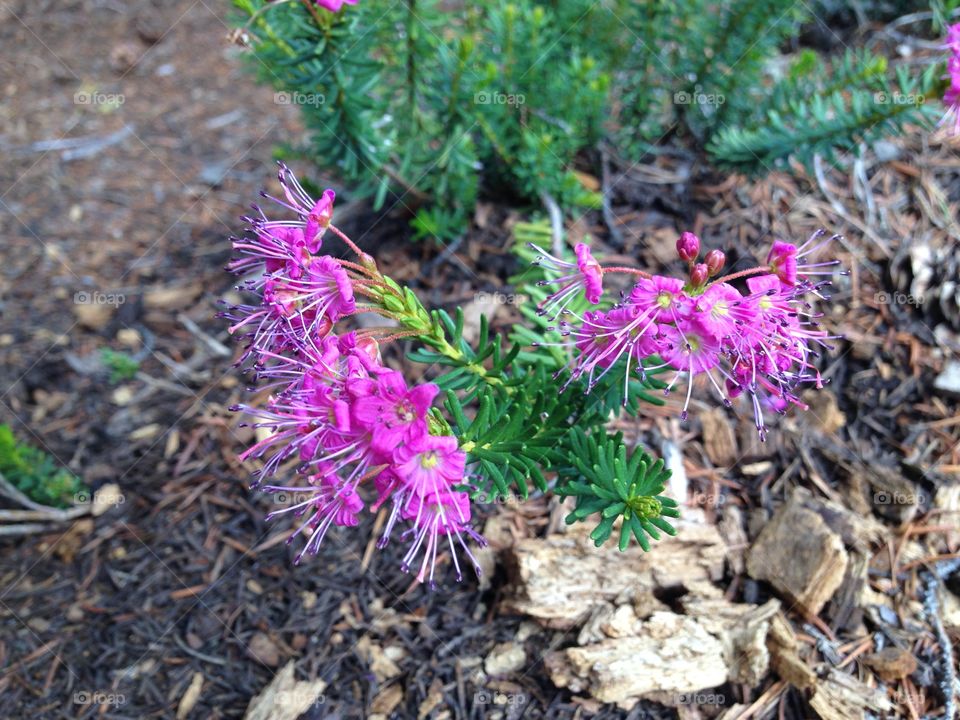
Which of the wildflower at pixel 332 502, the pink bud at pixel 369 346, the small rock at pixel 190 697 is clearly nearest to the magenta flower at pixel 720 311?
the pink bud at pixel 369 346

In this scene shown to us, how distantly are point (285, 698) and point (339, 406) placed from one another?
5.25 feet

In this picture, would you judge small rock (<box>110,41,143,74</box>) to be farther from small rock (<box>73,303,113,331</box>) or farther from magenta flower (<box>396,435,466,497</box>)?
magenta flower (<box>396,435,466,497</box>)

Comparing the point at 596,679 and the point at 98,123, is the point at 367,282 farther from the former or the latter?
the point at 98,123

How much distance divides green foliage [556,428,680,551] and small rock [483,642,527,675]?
0.88 m

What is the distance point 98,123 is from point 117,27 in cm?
140

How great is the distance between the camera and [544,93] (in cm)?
396

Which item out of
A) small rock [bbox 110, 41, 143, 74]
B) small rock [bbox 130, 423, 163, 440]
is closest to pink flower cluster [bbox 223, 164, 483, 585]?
small rock [bbox 130, 423, 163, 440]

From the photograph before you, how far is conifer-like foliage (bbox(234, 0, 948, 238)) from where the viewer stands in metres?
3.40

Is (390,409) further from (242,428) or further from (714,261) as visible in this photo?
(242,428)

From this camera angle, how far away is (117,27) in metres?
6.55

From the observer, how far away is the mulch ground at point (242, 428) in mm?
2994

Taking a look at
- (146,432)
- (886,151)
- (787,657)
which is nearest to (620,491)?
(787,657)

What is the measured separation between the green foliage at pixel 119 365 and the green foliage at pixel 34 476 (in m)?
0.62

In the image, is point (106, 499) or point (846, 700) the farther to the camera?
point (106, 499)
